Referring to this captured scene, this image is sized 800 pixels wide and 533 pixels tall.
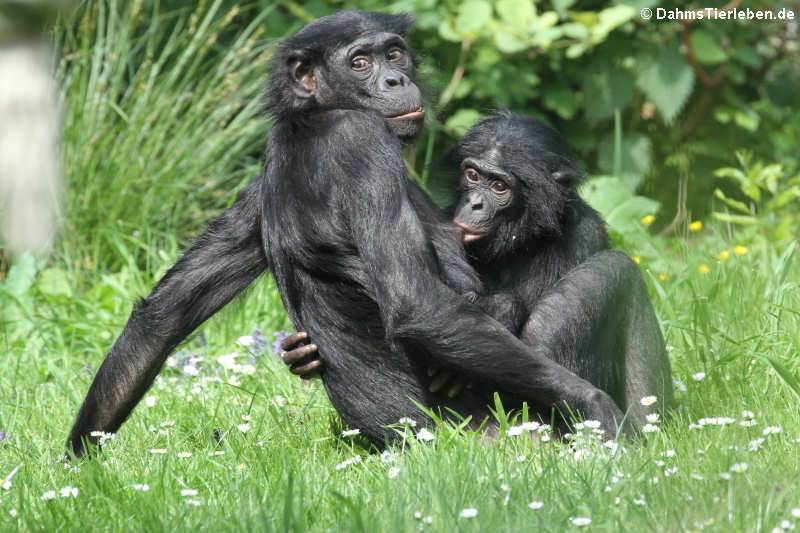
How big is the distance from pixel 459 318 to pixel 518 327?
446mm

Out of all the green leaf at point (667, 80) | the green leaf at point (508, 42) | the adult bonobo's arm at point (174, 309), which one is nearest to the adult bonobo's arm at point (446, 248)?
the adult bonobo's arm at point (174, 309)

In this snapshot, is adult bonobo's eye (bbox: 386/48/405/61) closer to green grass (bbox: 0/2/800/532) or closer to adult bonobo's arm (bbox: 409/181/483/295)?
adult bonobo's arm (bbox: 409/181/483/295)

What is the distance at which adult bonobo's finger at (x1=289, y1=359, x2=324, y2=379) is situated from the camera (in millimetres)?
4266

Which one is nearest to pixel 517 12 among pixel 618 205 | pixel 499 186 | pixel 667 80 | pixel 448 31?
pixel 448 31

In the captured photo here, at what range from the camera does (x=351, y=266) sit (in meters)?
4.09

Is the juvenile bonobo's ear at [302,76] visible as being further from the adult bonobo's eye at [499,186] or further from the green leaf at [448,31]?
the green leaf at [448,31]

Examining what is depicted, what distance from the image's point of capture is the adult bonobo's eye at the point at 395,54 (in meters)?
4.61

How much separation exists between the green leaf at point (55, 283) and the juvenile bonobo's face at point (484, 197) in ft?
10.4

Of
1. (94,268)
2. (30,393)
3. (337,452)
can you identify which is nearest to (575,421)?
(337,452)

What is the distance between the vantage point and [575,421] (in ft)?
12.5

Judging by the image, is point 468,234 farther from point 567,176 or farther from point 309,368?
point 309,368

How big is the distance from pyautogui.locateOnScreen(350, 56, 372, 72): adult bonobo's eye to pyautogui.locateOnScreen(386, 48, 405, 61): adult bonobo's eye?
0.46 ft

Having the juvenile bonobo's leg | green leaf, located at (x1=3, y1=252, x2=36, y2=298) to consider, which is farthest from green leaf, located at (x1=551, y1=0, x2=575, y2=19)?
green leaf, located at (x1=3, y1=252, x2=36, y2=298)

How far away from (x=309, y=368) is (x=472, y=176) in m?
1.18
